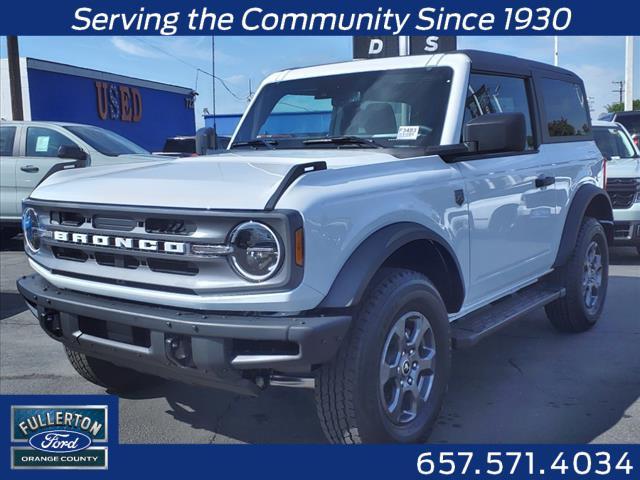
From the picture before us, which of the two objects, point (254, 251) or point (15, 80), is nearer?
point (254, 251)

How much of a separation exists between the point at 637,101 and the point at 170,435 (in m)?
55.0

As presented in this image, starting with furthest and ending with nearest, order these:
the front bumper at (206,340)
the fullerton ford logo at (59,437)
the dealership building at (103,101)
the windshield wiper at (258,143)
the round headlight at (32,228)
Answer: the dealership building at (103,101)
the windshield wiper at (258,143)
the round headlight at (32,228)
the fullerton ford logo at (59,437)
the front bumper at (206,340)

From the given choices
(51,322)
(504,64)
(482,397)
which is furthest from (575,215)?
(51,322)

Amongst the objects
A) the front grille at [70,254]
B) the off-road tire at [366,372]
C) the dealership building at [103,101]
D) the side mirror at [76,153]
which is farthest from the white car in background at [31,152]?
the dealership building at [103,101]

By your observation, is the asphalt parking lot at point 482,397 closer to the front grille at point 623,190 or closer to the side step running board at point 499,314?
the side step running board at point 499,314

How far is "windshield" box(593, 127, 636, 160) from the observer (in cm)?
911

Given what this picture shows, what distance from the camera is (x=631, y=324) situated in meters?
5.49

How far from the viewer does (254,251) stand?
2600 millimetres

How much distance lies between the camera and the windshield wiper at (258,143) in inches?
160

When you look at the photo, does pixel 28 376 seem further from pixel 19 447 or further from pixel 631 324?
pixel 631 324

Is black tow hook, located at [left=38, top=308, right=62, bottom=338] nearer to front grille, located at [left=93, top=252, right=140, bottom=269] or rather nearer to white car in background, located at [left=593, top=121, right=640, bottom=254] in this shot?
front grille, located at [left=93, top=252, right=140, bottom=269]

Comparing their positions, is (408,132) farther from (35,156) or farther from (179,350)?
(35,156)

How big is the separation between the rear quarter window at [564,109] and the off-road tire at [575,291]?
75 centimetres

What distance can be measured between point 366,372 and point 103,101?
19.6 meters
